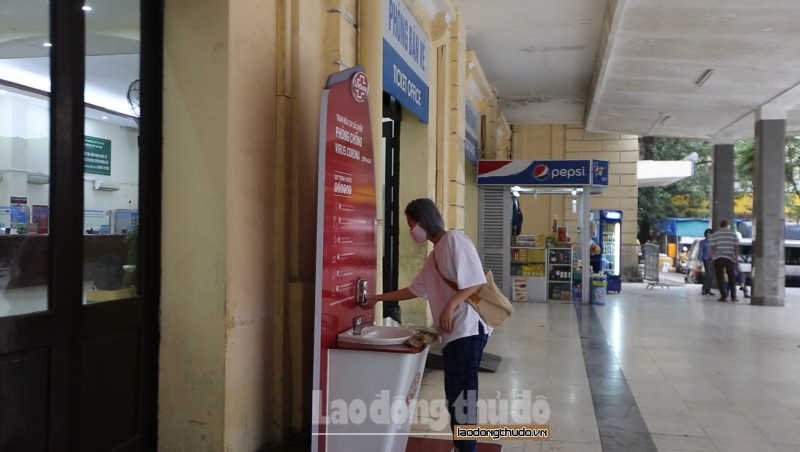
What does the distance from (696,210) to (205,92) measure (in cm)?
3073

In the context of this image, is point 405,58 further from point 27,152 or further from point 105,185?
point 27,152

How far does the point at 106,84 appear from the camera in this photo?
9.27ft

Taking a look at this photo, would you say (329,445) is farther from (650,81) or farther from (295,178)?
(650,81)

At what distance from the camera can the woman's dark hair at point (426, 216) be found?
308cm

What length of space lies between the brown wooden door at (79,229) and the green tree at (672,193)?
27.1m

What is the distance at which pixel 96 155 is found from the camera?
276 cm

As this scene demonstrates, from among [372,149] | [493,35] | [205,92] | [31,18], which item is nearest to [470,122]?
[493,35]

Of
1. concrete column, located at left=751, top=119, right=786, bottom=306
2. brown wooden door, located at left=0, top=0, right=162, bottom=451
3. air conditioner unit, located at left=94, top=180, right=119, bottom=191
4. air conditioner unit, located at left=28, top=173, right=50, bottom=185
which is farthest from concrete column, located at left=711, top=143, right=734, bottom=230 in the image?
air conditioner unit, located at left=28, top=173, right=50, bottom=185

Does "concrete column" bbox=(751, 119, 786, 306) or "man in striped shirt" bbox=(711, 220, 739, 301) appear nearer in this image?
"concrete column" bbox=(751, 119, 786, 306)

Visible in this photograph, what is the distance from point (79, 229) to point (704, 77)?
947 centimetres

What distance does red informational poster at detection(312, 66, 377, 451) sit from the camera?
289cm

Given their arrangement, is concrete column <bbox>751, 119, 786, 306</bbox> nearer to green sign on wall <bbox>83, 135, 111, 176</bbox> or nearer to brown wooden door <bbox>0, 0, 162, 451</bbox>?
brown wooden door <bbox>0, 0, 162, 451</bbox>

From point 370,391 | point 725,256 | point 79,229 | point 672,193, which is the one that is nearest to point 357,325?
point 370,391

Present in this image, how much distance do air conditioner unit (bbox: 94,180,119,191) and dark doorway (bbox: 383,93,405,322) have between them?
12.6ft
